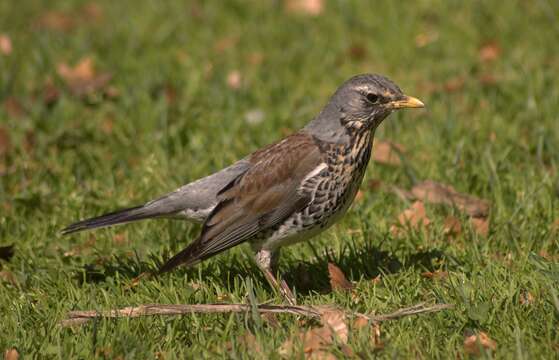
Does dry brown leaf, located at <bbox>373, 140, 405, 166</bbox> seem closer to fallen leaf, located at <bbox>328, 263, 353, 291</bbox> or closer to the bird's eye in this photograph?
the bird's eye

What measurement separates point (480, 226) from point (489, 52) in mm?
3310

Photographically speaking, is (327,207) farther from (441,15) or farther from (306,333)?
(441,15)

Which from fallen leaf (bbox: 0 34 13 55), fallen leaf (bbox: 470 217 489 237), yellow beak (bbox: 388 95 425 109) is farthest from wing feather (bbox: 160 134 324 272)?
fallen leaf (bbox: 0 34 13 55)

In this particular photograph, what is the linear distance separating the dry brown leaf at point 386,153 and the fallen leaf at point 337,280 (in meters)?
1.77

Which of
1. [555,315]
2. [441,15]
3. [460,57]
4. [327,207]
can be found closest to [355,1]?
[441,15]

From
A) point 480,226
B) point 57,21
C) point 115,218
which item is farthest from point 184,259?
point 57,21

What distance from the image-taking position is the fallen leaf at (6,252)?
5.83m

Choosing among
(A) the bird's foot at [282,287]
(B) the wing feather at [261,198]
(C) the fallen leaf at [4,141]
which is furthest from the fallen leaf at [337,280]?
(C) the fallen leaf at [4,141]

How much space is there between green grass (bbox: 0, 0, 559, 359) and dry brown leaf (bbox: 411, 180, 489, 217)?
0.33 feet

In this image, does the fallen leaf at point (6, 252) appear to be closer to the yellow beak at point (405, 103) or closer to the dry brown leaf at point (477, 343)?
the yellow beak at point (405, 103)

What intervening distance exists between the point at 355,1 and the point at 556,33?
2.11 m

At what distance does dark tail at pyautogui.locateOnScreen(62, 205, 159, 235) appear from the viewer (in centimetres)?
548

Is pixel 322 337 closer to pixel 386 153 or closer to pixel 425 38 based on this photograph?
pixel 386 153

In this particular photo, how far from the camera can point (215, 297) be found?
16.9 feet
